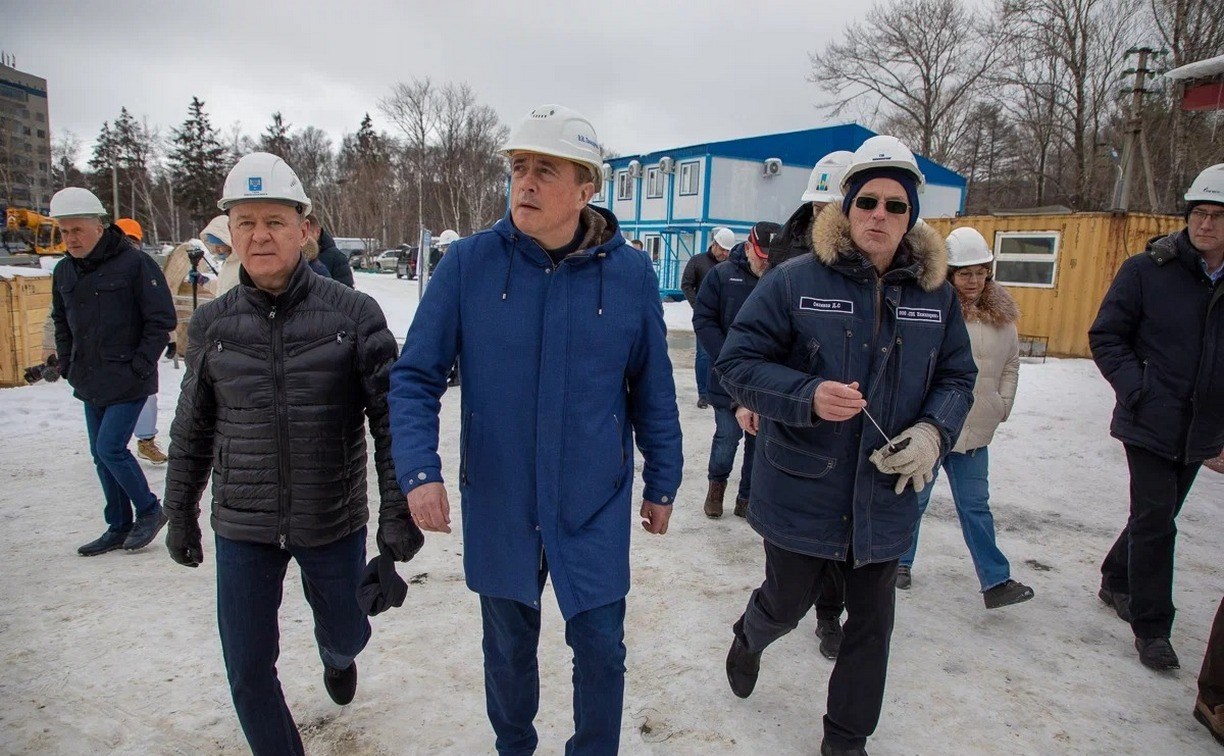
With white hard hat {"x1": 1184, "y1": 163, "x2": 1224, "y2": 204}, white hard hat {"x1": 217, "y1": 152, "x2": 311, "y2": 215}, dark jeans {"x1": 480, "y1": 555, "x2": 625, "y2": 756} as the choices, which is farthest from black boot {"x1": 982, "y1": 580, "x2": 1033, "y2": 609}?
white hard hat {"x1": 217, "y1": 152, "x2": 311, "y2": 215}

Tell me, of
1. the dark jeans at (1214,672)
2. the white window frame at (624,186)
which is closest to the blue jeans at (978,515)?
the dark jeans at (1214,672)

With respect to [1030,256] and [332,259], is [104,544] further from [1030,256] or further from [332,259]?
[1030,256]

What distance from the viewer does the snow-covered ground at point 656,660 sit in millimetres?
2812

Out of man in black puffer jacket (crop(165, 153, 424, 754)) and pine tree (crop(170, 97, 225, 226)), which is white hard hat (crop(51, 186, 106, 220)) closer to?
man in black puffer jacket (crop(165, 153, 424, 754))

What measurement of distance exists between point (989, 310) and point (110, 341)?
5.17 meters

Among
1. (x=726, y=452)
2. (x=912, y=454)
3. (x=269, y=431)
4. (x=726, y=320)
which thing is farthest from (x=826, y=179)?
(x=269, y=431)

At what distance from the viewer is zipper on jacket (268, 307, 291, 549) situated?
92.5 inches

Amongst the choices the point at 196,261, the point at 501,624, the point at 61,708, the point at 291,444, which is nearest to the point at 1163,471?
the point at 501,624

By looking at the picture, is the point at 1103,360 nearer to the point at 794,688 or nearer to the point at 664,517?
the point at 794,688

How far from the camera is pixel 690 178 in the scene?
29422 millimetres

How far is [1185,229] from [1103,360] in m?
0.72

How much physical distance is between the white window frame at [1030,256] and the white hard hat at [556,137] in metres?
15.4

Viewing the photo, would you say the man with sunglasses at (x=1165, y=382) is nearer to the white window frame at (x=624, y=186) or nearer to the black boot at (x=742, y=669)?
the black boot at (x=742, y=669)

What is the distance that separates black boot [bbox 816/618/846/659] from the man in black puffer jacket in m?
2.17
